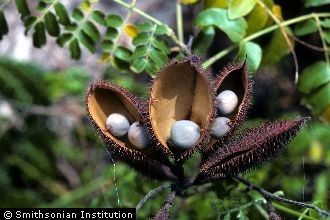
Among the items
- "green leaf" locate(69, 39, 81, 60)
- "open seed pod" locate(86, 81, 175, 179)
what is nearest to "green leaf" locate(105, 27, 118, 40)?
"green leaf" locate(69, 39, 81, 60)

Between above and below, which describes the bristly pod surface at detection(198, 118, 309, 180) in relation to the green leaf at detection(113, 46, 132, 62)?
below

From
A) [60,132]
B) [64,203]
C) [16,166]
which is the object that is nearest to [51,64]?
[60,132]

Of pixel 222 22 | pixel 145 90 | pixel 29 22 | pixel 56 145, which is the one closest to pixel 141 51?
pixel 222 22

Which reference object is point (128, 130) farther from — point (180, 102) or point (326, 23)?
point (326, 23)

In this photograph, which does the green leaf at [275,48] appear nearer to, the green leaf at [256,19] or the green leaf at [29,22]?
the green leaf at [256,19]

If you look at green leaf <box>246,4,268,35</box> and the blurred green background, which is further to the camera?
the blurred green background

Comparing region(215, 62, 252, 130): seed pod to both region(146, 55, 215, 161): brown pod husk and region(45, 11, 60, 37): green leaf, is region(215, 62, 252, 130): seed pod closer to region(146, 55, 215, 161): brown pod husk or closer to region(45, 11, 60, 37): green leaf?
region(146, 55, 215, 161): brown pod husk

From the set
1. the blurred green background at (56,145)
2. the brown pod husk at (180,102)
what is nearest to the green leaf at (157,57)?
the brown pod husk at (180,102)
